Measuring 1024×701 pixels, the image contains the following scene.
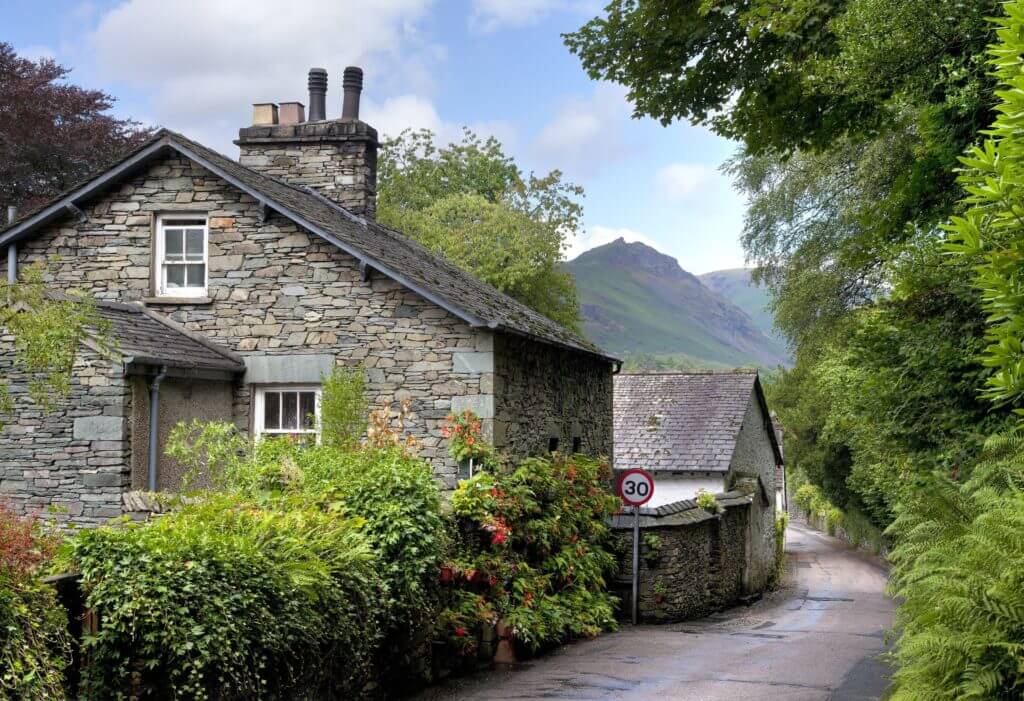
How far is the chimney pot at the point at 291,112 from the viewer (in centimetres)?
1995

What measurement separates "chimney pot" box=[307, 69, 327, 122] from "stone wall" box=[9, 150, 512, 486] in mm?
4220

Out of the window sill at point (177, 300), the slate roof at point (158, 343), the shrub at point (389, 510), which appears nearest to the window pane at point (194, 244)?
the window sill at point (177, 300)

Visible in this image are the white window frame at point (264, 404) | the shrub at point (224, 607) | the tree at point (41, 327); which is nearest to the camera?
the shrub at point (224, 607)

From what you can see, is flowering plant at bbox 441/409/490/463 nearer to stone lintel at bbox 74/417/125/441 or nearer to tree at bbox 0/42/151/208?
stone lintel at bbox 74/417/125/441

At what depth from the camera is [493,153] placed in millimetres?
53750

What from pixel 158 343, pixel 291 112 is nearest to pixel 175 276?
pixel 158 343

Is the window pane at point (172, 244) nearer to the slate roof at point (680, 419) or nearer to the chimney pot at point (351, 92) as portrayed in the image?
the chimney pot at point (351, 92)

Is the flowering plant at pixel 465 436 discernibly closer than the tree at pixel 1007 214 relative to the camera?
No

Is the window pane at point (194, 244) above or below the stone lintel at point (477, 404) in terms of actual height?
above

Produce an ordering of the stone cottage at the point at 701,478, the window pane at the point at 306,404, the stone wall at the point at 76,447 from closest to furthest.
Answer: the stone wall at the point at 76,447, the window pane at the point at 306,404, the stone cottage at the point at 701,478

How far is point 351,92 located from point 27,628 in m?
14.7

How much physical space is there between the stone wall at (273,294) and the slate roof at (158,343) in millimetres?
206

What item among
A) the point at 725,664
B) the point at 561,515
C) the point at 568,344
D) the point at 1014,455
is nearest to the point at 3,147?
the point at 568,344

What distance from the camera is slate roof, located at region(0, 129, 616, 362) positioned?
15.1 metres
